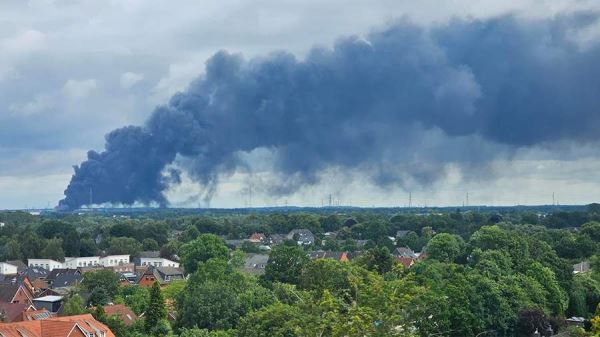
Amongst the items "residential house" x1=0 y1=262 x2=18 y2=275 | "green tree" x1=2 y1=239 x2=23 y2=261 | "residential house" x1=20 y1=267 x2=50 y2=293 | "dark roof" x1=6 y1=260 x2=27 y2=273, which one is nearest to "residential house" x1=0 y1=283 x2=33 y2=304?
"residential house" x1=20 y1=267 x2=50 y2=293

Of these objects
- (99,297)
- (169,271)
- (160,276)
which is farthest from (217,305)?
(169,271)

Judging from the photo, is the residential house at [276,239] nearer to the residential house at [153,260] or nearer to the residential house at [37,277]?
the residential house at [153,260]

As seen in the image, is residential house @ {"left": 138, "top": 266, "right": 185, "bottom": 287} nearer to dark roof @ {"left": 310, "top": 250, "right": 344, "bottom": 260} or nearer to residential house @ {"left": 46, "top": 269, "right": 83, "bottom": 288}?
residential house @ {"left": 46, "top": 269, "right": 83, "bottom": 288}

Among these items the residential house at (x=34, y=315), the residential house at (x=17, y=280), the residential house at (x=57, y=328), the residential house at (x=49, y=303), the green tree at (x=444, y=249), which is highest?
the green tree at (x=444, y=249)

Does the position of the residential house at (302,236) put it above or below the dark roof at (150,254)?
above

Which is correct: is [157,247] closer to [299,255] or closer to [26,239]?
[26,239]

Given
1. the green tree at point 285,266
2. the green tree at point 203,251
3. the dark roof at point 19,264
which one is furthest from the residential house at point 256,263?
the dark roof at point 19,264

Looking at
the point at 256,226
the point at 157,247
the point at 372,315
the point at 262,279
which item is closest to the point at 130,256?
the point at 157,247
